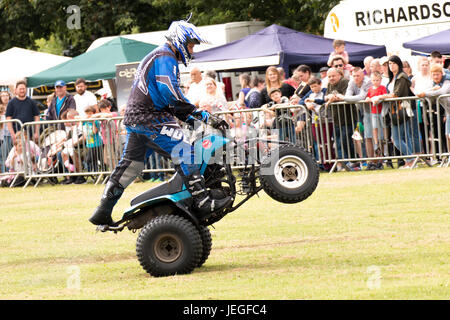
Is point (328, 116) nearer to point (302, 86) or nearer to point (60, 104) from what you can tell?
point (302, 86)

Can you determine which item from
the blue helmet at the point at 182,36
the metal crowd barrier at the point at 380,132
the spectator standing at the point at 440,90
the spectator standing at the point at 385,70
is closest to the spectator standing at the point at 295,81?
the metal crowd barrier at the point at 380,132

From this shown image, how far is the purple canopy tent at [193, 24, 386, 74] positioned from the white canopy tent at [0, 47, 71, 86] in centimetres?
951

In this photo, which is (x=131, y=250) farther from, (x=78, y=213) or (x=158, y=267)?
(x=78, y=213)

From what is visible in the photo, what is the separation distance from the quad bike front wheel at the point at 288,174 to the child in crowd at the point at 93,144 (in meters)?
10.0

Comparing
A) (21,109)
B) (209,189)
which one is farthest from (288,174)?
(21,109)

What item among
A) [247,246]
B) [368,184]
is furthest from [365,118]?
[247,246]

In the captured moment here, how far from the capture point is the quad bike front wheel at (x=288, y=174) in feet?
28.1

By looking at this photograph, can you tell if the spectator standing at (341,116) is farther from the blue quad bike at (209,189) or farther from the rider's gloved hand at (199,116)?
the rider's gloved hand at (199,116)

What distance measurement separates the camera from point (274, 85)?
58.1 ft

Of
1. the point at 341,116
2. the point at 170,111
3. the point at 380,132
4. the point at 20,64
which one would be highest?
the point at 20,64

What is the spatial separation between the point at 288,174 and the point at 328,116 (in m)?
8.63

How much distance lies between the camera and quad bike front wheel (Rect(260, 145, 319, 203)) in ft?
28.1

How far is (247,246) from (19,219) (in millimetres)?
4753

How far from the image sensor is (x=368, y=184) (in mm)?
14633
